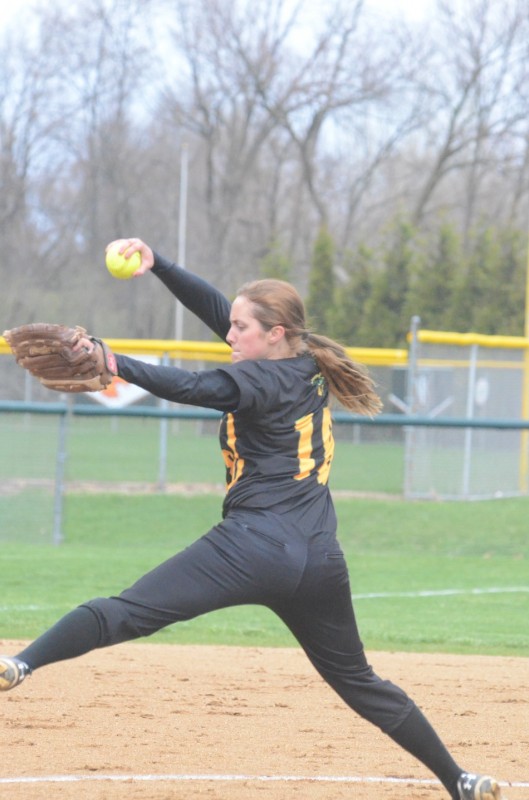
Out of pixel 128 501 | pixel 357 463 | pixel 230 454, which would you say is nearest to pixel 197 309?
pixel 230 454

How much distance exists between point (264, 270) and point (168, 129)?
8.77 m

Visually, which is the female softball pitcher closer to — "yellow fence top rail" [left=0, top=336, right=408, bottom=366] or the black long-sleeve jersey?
the black long-sleeve jersey

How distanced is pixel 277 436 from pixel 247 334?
35 centimetres

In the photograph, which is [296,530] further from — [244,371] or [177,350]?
[177,350]

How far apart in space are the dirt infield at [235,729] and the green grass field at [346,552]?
3.13ft

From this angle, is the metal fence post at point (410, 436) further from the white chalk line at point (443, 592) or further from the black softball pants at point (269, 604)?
the black softball pants at point (269, 604)

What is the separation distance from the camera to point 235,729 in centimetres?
518

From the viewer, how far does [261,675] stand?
21.3ft

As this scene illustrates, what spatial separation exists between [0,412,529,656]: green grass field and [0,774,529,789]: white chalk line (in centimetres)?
316

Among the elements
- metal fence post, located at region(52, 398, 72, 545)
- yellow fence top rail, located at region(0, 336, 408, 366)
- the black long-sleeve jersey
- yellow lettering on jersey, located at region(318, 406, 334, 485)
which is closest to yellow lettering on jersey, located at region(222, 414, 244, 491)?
the black long-sleeve jersey

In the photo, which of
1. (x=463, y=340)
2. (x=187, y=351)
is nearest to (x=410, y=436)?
(x=463, y=340)

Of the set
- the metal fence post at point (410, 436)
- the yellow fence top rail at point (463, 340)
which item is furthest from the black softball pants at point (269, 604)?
the yellow fence top rail at point (463, 340)

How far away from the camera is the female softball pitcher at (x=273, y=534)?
3570mm

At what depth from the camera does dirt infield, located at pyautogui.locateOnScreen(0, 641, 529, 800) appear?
169 inches
